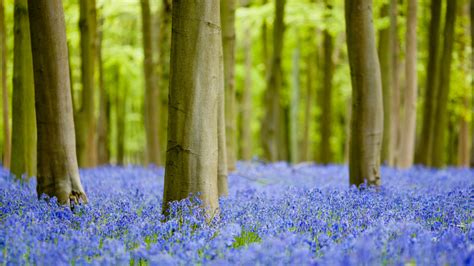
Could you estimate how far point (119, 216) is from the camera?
5617 millimetres

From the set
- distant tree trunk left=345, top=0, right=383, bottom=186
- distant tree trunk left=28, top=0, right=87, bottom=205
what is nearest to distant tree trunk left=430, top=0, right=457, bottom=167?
distant tree trunk left=345, top=0, right=383, bottom=186

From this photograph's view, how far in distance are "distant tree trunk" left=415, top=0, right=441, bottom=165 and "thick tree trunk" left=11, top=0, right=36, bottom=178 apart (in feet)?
32.4

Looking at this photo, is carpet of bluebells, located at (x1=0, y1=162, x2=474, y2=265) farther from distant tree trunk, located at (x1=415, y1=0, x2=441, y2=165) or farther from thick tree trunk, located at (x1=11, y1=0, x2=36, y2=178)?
Result: distant tree trunk, located at (x1=415, y1=0, x2=441, y2=165)

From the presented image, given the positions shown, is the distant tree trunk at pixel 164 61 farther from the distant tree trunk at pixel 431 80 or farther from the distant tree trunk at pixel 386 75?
the distant tree trunk at pixel 431 80

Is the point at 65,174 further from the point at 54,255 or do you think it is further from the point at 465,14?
the point at 465,14

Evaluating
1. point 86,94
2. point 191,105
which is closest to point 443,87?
point 86,94

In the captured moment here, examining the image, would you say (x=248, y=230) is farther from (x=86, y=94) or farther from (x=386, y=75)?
(x=386, y=75)

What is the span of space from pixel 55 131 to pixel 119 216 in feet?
5.89

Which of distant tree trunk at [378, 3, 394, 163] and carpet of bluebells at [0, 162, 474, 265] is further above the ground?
distant tree trunk at [378, 3, 394, 163]

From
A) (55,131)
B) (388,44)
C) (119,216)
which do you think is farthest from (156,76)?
(119,216)

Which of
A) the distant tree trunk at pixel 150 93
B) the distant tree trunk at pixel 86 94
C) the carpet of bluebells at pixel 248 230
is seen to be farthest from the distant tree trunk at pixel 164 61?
the carpet of bluebells at pixel 248 230

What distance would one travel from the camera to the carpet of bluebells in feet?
13.0

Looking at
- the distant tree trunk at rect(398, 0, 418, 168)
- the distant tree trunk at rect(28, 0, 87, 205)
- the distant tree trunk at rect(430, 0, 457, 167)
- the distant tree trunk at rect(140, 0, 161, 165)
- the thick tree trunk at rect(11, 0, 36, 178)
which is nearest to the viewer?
the distant tree trunk at rect(28, 0, 87, 205)

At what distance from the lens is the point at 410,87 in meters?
14.1
